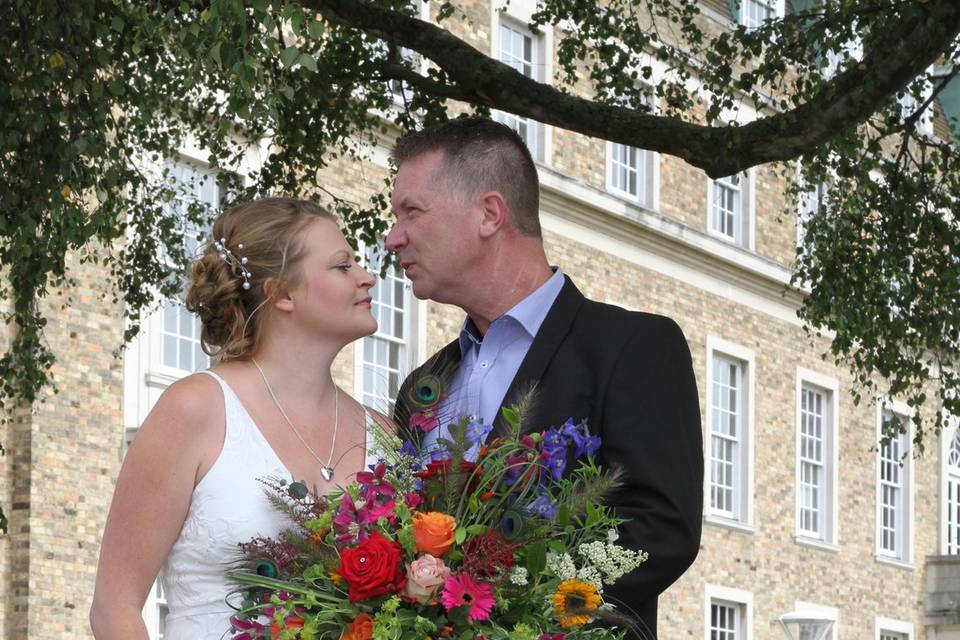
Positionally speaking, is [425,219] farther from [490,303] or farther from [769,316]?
[769,316]

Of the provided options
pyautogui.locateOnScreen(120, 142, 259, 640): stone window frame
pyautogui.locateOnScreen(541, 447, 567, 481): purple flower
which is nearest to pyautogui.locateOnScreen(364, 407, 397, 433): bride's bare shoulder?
pyautogui.locateOnScreen(541, 447, 567, 481): purple flower

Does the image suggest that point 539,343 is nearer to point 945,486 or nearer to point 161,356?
point 161,356

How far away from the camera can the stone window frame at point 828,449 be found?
102ft

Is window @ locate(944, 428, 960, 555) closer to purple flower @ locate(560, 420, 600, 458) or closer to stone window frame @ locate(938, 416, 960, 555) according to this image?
stone window frame @ locate(938, 416, 960, 555)

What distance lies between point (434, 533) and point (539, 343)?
3.23 ft

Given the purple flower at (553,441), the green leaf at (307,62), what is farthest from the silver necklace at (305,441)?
the green leaf at (307,62)

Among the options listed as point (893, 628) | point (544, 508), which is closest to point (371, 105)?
point (544, 508)

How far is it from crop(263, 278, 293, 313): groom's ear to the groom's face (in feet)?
0.99

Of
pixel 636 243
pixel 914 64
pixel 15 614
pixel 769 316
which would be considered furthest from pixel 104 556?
pixel 769 316

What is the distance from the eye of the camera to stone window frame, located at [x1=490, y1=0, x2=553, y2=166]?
2447 centimetres

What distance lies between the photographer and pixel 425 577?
370cm

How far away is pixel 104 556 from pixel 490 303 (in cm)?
114

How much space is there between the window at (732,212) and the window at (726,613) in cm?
543

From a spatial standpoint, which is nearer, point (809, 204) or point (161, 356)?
point (161, 356)
